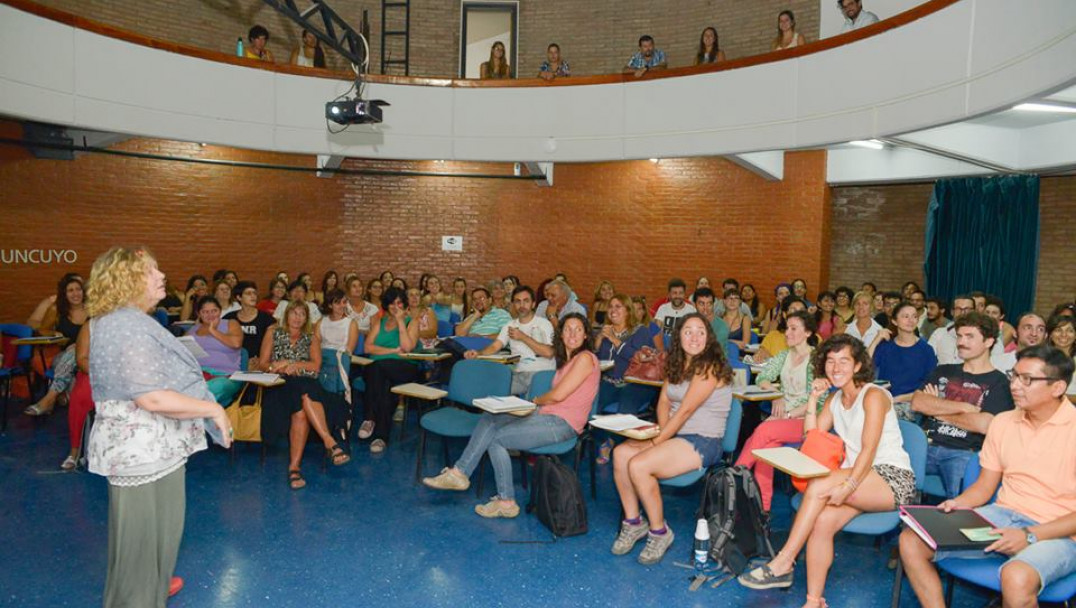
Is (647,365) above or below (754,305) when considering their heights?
below

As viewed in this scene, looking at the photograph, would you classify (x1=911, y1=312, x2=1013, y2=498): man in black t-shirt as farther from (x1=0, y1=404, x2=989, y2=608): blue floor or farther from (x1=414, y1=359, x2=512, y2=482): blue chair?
(x1=414, y1=359, x2=512, y2=482): blue chair

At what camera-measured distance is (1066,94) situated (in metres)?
5.72

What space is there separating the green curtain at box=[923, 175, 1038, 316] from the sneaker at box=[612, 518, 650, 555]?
22.9ft

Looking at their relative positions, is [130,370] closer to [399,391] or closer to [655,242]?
[399,391]

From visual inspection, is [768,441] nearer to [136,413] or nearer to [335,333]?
[136,413]

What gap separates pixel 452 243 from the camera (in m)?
11.6

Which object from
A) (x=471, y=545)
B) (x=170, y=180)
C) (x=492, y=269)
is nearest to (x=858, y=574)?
(x=471, y=545)

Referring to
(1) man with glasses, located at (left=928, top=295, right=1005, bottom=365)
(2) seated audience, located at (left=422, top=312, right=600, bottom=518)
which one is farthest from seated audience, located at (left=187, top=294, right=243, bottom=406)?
(1) man with glasses, located at (left=928, top=295, right=1005, bottom=365)

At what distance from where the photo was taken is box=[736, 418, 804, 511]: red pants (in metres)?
4.27

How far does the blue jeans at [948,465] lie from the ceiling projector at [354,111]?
19.8 ft

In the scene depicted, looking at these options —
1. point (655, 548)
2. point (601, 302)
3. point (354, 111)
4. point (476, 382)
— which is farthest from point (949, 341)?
point (354, 111)

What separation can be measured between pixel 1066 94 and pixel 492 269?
25.4 ft

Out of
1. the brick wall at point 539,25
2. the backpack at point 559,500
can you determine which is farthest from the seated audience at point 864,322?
the brick wall at point 539,25

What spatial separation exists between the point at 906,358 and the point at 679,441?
7.00 feet
